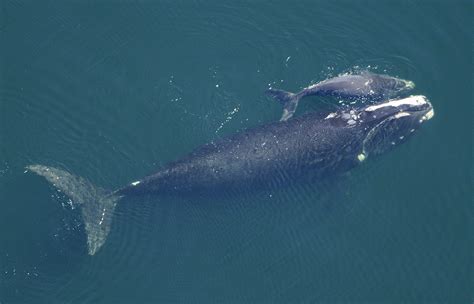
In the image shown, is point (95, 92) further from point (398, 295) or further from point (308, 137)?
point (398, 295)

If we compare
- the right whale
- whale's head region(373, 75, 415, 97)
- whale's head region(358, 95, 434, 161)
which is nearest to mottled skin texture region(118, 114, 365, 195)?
whale's head region(358, 95, 434, 161)

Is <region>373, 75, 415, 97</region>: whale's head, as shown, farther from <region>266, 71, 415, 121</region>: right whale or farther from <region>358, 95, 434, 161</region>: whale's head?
<region>358, 95, 434, 161</region>: whale's head

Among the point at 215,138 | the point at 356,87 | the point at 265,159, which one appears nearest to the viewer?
the point at 265,159

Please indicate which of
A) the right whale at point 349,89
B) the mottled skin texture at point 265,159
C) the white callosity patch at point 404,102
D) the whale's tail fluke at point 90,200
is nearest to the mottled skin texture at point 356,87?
the right whale at point 349,89

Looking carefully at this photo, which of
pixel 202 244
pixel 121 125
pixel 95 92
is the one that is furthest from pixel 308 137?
pixel 95 92

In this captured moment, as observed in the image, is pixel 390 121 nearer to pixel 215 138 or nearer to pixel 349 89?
pixel 349 89

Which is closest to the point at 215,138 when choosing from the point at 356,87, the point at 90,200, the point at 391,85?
the point at 90,200
